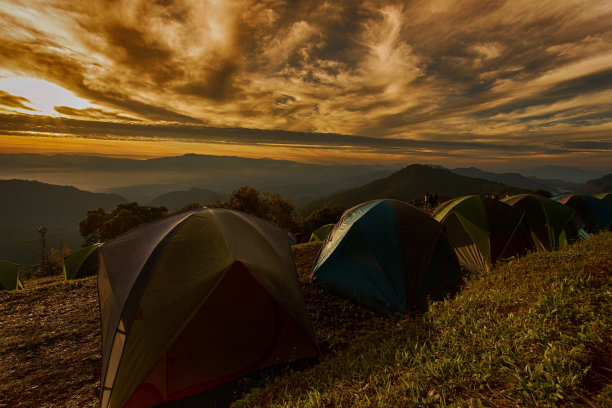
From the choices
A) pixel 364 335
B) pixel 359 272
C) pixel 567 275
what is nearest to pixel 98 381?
pixel 364 335

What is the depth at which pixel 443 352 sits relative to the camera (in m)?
3.83

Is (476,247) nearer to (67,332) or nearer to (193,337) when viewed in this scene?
(193,337)

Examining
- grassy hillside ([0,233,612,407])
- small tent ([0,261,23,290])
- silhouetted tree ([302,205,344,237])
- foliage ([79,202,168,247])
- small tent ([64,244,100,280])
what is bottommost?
silhouetted tree ([302,205,344,237])

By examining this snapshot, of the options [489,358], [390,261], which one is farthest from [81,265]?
[489,358]

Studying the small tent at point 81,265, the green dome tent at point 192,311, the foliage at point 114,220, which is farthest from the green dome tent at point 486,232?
the foliage at point 114,220

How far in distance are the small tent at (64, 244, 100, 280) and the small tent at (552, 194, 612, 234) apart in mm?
29802

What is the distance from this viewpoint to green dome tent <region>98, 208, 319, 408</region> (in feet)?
13.9

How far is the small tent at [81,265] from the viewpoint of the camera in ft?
47.0

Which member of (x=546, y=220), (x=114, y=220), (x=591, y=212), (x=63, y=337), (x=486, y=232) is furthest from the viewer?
(x=114, y=220)

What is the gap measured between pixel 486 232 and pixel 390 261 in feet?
15.2

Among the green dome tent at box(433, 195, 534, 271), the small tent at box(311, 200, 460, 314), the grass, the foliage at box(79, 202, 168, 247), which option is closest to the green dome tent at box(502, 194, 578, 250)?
the green dome tent at box(433, 195, 534, 271)

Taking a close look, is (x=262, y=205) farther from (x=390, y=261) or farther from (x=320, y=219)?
(x=390, y=261)

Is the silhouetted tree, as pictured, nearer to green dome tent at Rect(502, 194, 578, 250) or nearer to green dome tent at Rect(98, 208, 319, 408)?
green dome tent at Rect(502, 194, 578, 250)

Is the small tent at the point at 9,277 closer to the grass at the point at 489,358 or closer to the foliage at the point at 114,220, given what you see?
the grass at the point at 489,358
